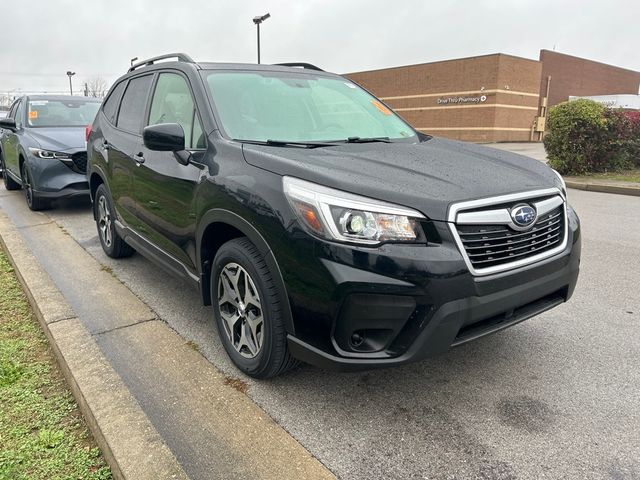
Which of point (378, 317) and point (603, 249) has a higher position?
point (378, 317)

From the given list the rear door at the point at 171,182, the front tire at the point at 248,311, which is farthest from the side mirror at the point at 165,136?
the front tire at the point at 248,311

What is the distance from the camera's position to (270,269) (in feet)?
8.20

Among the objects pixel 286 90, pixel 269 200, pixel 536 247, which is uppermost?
pixel 286 90

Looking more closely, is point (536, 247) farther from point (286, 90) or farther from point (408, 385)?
point (286, 90)

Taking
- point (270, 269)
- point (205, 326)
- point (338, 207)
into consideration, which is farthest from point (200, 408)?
point (338, 207)

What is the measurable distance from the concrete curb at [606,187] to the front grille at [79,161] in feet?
30.8

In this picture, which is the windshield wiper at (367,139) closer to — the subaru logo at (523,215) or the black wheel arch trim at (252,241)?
the black wheel arch trim at (252,241)

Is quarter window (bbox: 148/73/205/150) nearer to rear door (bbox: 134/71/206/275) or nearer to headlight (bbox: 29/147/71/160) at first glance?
rear door (bbox: 134/71/206/275)

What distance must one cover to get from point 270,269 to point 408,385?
107 cm

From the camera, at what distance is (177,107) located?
361 centimetres

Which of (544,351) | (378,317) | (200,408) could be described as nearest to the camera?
(378,317)

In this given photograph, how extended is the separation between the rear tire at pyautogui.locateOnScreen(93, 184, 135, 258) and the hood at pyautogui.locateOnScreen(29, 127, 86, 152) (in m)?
2.43

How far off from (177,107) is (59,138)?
15.8ft

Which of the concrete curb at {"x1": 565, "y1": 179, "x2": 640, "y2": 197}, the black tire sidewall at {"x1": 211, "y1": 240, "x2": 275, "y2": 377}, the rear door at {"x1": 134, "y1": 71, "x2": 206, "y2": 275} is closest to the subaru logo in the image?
the black tire sidewall at {"x1": 211, "y1": 240, "x2": 275, "y2": 377}
